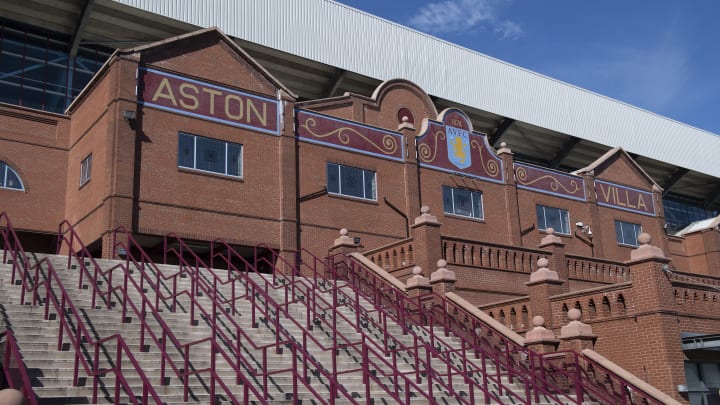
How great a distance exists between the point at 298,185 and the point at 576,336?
11.5 meters

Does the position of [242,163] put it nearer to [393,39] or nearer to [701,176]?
[393,39]

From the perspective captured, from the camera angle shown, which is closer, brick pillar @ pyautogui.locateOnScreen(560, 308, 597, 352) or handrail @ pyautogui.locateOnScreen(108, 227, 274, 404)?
handrail @ pyautogui.locateOnScreen(108, 227, 274, 404)

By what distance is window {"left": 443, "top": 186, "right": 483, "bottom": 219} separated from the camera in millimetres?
28328

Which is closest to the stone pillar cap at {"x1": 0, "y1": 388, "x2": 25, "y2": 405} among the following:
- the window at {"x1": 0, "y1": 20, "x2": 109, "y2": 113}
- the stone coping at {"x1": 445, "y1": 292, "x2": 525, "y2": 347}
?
the stone coping at {"x1": 445, "y1": 292, "x2": 525, "y2": 347}

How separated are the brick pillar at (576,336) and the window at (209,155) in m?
11.6

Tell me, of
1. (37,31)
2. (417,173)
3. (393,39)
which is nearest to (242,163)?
(417,173)

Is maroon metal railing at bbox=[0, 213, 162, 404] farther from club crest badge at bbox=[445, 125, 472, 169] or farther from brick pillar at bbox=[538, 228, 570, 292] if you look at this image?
club crest badge at bbox=[445, 125, 472, 169]

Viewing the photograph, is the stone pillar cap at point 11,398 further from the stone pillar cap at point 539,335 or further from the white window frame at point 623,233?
the white window frame at point 623,233

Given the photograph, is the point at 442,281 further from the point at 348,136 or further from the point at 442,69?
the point at 442,69

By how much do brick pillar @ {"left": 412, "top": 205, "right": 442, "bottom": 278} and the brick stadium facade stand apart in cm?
5

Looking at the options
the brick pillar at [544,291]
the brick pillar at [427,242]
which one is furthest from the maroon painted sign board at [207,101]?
the brick pillar at [544,291]

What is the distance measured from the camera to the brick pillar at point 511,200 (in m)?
30.0

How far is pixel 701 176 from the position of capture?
5297 centimetres

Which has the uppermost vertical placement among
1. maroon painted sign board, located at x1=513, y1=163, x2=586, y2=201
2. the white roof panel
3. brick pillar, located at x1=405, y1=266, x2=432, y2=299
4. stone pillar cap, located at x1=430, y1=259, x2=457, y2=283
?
the white roof panel
